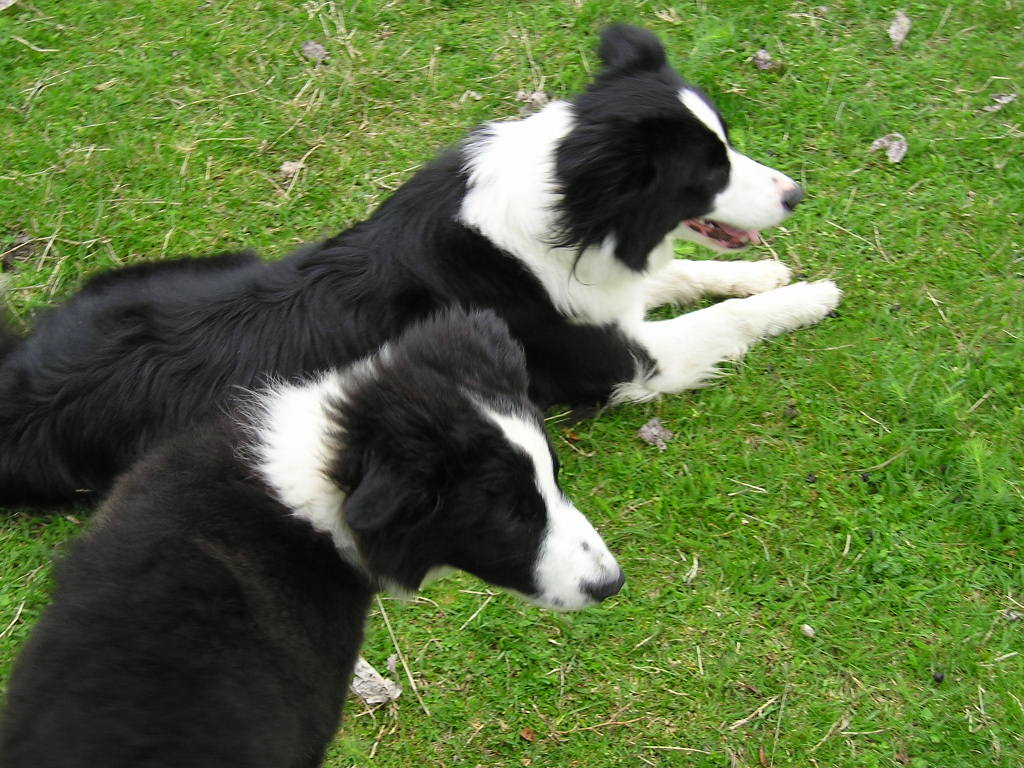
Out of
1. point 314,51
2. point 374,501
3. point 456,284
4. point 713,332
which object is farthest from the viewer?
point 314,51

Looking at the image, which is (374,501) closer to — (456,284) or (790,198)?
(456,284)

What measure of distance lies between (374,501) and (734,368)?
227 centimetres

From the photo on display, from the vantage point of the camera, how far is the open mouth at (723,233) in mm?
3529

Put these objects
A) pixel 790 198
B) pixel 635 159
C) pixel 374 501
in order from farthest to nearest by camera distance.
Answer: pixel 790 198 < pixel 635 159 < pixel 374 501

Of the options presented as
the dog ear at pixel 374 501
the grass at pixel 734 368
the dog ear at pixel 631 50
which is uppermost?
the dog ear at pixel 631 50

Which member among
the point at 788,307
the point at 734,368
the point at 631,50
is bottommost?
the point at 734,368

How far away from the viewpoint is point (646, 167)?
3.07 metres

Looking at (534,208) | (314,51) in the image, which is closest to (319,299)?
(534,208)

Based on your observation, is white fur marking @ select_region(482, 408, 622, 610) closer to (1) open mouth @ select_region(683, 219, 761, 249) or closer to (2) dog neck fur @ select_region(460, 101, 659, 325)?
(2) dog neck fur @ select_region(460, 101, 659, 325)

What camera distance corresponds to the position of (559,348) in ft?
11.5

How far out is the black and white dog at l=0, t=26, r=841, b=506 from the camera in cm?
289

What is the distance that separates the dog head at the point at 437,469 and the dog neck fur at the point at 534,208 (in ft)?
2.63

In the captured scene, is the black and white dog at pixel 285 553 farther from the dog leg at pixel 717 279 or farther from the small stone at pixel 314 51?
the small stone at pixel 314 51

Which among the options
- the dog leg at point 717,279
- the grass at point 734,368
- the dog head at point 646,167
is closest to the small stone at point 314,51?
the grass at point 734,368
